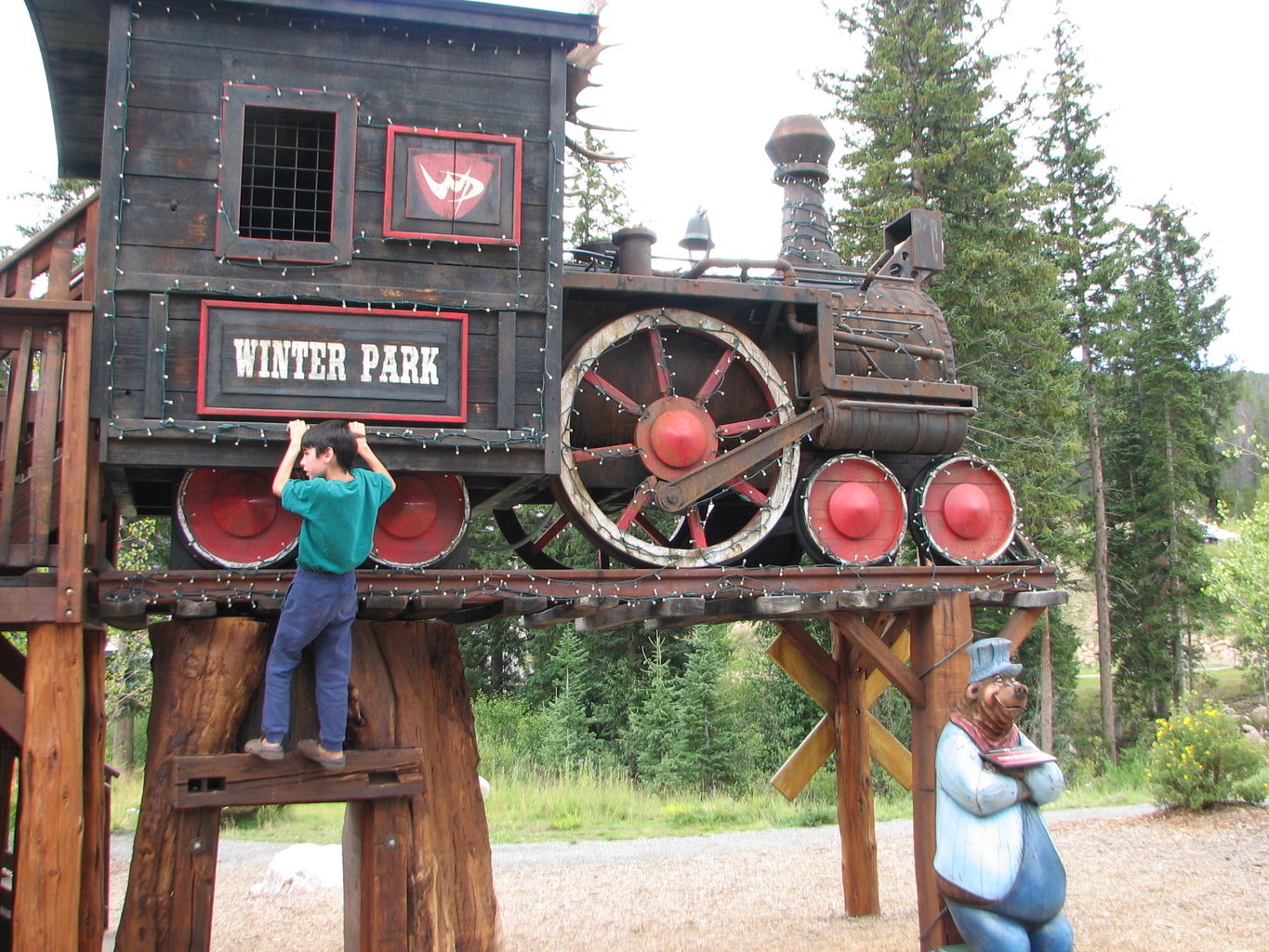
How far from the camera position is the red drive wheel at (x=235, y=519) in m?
6.53

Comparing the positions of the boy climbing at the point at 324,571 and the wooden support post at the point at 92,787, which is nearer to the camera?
the boy climbing at the point at 324,571

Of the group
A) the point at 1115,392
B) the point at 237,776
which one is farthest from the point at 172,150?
the point at 1115,392

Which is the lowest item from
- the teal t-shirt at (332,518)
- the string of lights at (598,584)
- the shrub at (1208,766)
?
the shrub at (1208,766)

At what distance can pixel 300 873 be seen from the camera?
1091cm

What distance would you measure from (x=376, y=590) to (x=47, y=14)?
12.5ft

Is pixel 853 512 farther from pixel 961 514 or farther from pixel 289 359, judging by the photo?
pixel 289 359

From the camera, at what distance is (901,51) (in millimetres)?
20906

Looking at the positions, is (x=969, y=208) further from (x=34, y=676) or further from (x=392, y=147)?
(x=34, y=676)

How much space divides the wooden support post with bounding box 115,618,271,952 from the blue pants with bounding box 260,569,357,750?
0.25 metres

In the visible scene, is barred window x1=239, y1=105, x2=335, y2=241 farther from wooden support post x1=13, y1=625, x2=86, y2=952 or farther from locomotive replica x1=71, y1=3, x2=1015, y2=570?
wooden support post x1=13, y1=625, x2=86, y2=952

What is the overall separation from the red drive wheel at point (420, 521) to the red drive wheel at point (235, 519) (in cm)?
52

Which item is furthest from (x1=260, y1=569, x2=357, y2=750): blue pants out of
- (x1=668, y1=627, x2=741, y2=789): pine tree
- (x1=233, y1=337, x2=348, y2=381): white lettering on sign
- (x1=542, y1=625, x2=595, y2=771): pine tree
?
(x1=542, y1=625, x2=595, y2=771): pine tree

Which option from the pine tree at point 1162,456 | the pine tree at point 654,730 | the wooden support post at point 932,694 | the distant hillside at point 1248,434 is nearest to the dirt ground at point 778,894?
the wooden support post at point 932,694

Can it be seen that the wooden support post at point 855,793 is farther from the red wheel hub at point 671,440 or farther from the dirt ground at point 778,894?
the red wheel hub at point 671,440
